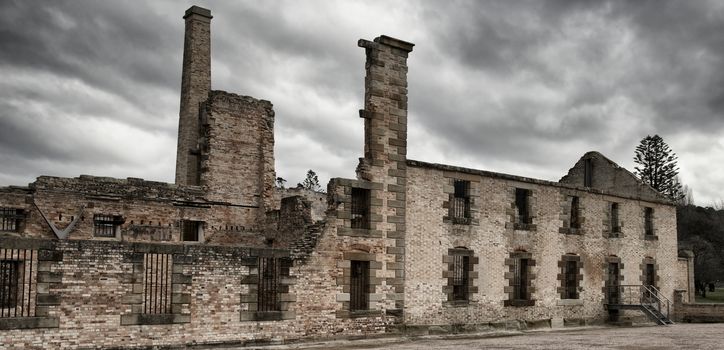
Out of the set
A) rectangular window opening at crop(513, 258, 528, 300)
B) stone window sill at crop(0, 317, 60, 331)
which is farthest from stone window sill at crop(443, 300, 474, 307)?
stone window sill at crop(0, 317, 60, 331)

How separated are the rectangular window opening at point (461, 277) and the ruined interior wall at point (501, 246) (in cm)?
33

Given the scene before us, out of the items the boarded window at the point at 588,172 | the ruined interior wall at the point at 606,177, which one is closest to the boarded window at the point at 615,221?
the ruined interior wall at the point at 606,177

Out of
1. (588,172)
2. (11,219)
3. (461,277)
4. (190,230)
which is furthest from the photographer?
(588,172)

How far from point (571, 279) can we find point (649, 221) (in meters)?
6.37

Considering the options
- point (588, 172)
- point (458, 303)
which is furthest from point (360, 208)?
point (588, 172)

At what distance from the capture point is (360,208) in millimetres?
23344

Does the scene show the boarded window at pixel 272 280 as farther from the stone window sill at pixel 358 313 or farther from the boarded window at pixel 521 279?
the boarded window at pixel 521 279

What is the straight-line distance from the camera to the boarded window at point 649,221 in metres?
33.7

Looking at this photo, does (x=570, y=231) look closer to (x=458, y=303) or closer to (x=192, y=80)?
(x=458, y=303)

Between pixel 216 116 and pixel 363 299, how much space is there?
1041cm

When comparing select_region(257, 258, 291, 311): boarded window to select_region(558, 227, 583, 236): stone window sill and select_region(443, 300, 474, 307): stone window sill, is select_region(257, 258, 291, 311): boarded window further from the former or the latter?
select_region(558, 227, 583, 236): stone window sill

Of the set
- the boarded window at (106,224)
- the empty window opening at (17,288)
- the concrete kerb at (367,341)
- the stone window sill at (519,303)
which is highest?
the boarded window at (106,224)

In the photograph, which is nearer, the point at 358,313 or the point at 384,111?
the point at 358,313

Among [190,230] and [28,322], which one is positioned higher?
[190,230]
